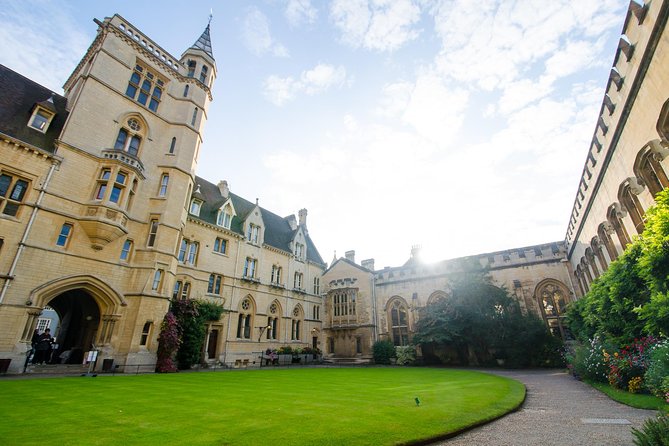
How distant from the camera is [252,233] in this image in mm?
27656

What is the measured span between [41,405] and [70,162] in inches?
560

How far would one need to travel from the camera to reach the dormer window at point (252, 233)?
27111 millimetres

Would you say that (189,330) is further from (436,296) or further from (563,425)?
(436,296)

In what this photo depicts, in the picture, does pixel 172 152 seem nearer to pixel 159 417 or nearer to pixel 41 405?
pixel 41 405

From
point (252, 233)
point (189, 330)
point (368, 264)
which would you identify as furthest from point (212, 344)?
point (368, 264)

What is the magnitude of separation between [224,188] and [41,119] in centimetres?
1293

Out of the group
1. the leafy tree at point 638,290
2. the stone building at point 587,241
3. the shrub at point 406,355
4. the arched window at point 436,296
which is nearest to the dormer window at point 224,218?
the stone building at point 587,241

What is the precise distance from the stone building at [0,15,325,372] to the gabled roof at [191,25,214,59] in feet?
0.49

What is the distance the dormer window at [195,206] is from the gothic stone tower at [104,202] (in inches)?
81.5

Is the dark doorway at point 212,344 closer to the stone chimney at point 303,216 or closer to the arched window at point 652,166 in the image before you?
the stone chimney at point 303,216

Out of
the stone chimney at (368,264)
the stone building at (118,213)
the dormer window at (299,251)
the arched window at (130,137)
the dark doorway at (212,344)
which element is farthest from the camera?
the stone chimney at (368,264)

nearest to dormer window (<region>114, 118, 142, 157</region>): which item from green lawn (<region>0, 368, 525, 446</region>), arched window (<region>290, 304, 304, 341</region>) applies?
green lawn (<region>0, 368, 525, 446</region>)

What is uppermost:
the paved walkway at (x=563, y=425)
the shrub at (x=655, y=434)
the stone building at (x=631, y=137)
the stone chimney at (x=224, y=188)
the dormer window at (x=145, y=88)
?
the dormer window at (x=145, y=88)

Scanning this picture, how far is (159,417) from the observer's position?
19.0 ft
